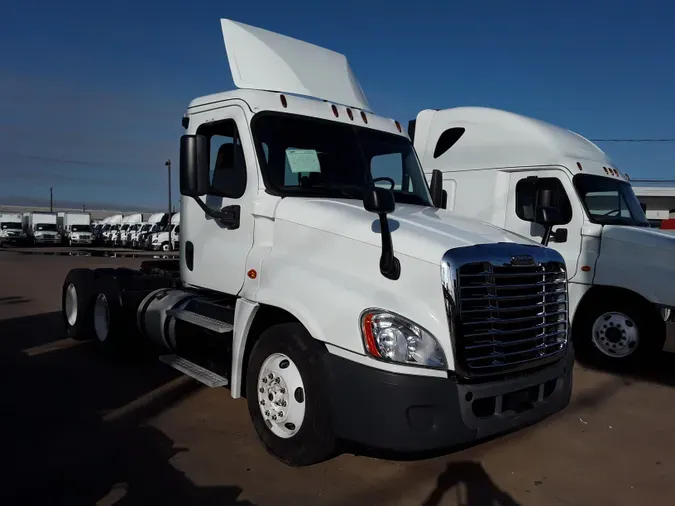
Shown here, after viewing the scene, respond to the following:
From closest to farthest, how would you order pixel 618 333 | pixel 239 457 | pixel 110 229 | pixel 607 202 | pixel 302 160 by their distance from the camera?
pixel 239 457
pixel 302 160
pixel 618 333
pixel 607 202
pixel 110 229

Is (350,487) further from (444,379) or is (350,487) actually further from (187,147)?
(187,147)

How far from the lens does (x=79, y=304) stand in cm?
757

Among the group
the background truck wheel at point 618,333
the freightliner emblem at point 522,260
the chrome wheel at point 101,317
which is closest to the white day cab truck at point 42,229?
the chrome wheel at point 101,317

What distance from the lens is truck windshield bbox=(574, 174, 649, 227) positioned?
7.66 metres

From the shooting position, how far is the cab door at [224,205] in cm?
473

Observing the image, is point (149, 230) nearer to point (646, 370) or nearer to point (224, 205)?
point (646, 370)

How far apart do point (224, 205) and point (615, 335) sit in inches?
204

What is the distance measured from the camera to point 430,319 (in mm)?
3518

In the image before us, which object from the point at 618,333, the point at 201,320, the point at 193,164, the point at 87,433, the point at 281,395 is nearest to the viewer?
the point at 281,395

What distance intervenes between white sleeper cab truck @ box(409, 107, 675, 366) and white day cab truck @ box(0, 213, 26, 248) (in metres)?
48.4

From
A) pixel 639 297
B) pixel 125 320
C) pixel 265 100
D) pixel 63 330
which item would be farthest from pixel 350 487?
pixel 63 330

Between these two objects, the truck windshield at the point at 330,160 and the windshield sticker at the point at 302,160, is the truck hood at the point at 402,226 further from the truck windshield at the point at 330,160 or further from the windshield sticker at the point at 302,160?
the windshield sticker at the point at 302,160

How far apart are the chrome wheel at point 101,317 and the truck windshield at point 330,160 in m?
3.43

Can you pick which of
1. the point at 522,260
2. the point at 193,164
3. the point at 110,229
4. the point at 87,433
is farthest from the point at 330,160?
the point at 110,229
